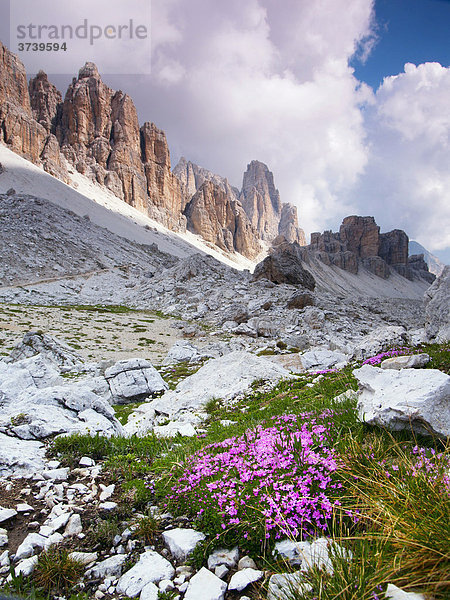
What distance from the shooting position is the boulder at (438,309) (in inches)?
590

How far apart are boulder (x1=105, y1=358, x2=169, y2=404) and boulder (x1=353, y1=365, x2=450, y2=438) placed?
11.3 meters

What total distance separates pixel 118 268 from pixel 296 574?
77.8 metres

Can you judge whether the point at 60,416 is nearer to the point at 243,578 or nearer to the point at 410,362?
the point at 243,578

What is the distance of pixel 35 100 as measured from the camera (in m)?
174

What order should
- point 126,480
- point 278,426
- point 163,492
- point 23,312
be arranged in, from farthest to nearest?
point 23,312, point 278,426, point 126,480, point 163,492

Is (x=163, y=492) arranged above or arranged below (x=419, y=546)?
below

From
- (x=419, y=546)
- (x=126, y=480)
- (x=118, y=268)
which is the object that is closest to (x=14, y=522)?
(x=126, y=480)

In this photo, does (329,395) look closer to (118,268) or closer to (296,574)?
(296,574)

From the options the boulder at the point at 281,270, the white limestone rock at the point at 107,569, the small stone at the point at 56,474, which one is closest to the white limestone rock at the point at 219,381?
the small stone at the point at 56,474

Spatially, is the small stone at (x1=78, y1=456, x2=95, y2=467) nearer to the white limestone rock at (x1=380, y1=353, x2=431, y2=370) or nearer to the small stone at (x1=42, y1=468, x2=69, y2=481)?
the small stone at (x1=42, y1=468, x2=69, y2=481)

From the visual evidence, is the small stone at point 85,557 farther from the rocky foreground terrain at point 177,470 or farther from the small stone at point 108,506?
the small stone at point 108,506

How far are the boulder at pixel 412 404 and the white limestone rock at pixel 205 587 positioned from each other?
10.1ft

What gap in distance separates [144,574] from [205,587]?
2.41 ft

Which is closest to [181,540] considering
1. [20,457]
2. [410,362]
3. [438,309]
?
[20,457]
